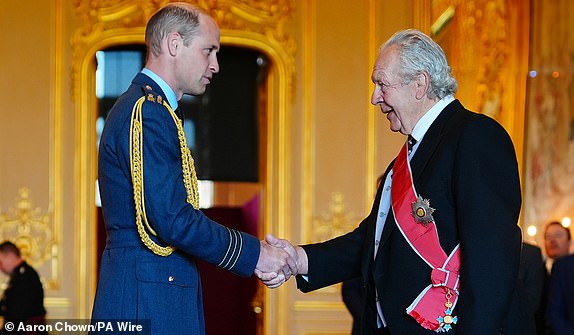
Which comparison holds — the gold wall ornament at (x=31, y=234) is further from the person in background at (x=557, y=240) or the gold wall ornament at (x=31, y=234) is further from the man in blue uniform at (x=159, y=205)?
the man in blue uniform at (x=159, y=205)

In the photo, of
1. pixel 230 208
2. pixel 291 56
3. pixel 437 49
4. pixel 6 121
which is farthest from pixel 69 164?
pixel 437 49

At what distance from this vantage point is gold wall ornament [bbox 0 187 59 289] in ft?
25.2

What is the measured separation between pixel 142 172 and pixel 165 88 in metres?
0.37

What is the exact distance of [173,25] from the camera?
357 centimetres

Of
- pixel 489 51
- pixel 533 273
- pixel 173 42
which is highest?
pixel 489 51

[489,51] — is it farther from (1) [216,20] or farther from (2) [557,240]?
(1) [216,20]

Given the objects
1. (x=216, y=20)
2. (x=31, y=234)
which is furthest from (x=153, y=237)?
(x=216, y=20)

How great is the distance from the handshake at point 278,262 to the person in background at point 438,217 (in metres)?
0.37

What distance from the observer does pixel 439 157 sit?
10.8ft

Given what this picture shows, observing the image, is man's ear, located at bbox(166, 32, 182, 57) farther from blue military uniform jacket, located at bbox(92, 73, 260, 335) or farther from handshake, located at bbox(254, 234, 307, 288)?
handshake, located at bbox(254, 234, 307, 288)

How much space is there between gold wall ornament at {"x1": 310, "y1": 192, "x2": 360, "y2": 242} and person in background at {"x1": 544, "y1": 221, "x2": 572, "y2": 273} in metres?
1.47

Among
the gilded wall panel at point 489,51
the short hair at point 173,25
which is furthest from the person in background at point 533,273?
the short hair at point 173,25

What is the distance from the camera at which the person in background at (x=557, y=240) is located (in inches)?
308

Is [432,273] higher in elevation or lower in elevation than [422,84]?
lower
